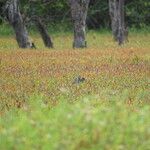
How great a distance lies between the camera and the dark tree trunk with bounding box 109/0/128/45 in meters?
37.6

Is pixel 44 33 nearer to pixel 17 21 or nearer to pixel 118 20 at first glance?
pixel 17 21

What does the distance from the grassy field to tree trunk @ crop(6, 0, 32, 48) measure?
4.96 metres

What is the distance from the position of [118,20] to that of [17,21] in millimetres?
11819

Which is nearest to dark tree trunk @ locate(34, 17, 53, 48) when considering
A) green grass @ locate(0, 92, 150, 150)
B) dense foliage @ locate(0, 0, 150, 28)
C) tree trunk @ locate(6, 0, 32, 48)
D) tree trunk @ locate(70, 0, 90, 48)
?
tree trunk @ locate(70, 0, 90, 48)

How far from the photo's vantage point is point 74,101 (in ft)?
40.5

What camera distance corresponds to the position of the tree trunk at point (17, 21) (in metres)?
28.8

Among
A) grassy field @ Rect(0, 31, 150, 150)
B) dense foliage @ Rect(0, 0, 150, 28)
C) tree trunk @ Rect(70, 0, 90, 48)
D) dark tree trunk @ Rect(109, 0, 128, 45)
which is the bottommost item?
dense foliage @ Rect(0, 0, 150, 28)

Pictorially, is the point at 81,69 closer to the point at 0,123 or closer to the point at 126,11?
the point at 0,123

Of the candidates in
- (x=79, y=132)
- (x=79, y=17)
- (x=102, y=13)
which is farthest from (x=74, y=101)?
(x=102, y=13)

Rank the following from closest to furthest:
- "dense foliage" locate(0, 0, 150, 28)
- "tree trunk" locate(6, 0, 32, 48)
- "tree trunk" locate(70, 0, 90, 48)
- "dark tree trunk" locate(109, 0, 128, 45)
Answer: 1. "tree trunk" locate(6, 0, 32, 48)
2. "tree trunk" locate(70, 0, 90, 48)
3. "dark tree trunk" locate(109, 0, 128, 45)
4. "dense foliage" locate(0, 0, 150, 28)

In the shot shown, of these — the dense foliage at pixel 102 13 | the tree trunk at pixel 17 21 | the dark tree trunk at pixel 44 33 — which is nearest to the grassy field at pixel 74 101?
the tree trunk at pixel 17 21

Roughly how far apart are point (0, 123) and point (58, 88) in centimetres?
576

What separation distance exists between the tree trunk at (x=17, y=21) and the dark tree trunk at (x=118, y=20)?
8.47 metres

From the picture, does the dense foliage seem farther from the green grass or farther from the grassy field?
the green grass
